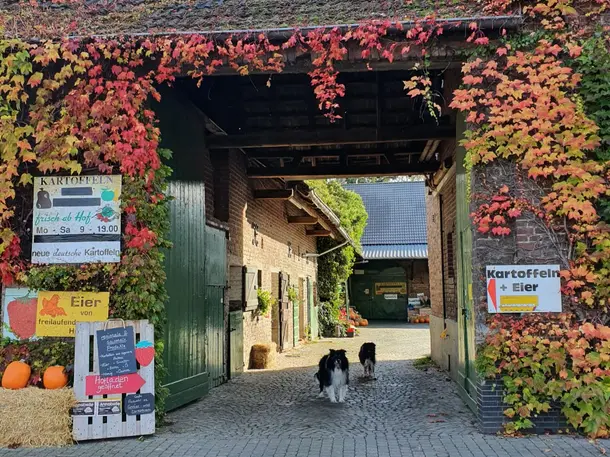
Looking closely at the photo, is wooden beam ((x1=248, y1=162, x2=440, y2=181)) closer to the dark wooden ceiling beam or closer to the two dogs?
the dark wooden ceiling beam

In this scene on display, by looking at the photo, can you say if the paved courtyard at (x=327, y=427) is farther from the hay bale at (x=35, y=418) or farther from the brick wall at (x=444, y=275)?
the brick wall at (x=444, y=275)

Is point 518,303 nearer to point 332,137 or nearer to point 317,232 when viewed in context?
point 332,137

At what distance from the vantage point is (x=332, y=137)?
9.26 metres

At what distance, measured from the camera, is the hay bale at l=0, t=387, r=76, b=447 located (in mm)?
5656

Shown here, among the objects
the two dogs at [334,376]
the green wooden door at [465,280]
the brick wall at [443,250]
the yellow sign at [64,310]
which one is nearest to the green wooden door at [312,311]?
the brick wall at [443,250]

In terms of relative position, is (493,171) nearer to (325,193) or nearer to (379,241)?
(325,193)

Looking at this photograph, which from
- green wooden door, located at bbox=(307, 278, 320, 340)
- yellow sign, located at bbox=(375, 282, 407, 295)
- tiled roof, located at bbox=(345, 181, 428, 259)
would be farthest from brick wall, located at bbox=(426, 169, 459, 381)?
yellow sign, located at bbox=(375, 282, 407, 295)

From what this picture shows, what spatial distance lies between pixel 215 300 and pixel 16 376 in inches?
144

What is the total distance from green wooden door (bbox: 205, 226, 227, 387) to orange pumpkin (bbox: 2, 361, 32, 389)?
9.92 ft

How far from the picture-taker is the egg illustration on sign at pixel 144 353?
6.05m

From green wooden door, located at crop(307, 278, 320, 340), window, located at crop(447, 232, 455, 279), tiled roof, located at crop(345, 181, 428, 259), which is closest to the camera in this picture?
window, located at crop(447, 232, 455, 279)

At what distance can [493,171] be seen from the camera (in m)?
6.13

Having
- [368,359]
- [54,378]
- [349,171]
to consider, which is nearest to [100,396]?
[54,378]

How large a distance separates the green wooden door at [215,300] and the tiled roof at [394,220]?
1897 centimetres
